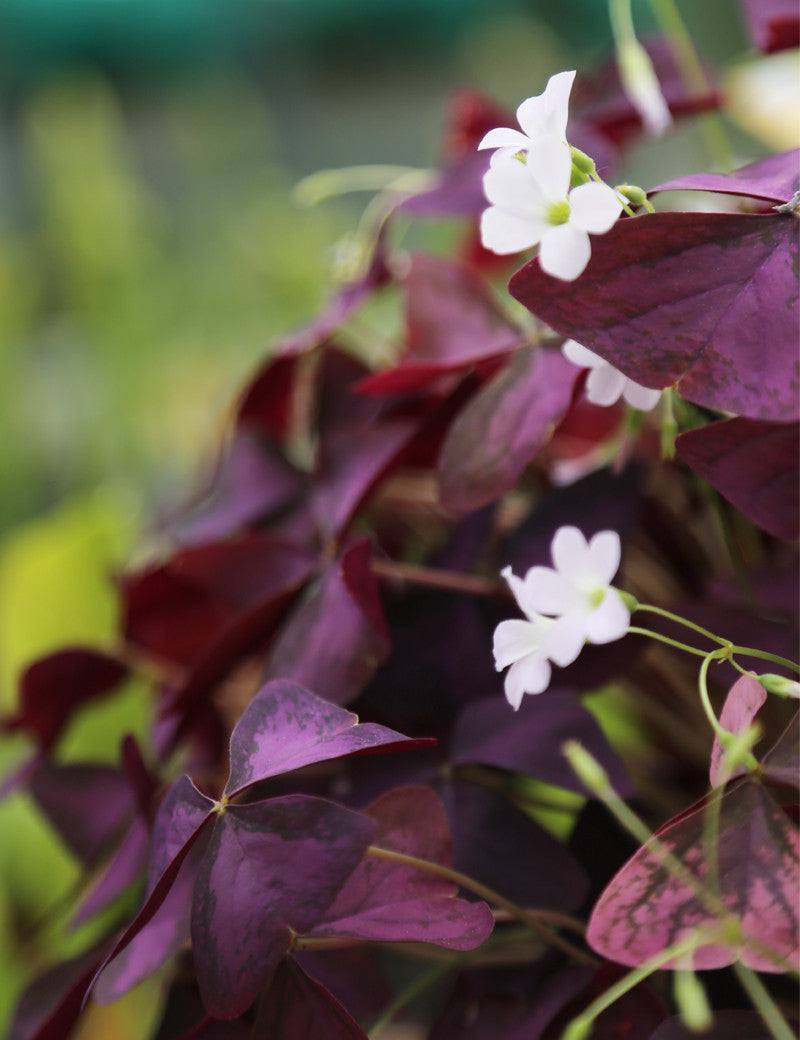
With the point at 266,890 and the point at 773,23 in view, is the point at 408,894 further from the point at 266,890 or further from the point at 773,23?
the point at 773,23

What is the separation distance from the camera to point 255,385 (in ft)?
1.03

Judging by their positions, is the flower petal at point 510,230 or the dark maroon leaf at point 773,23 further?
the dark maroon leaf at point 773,23

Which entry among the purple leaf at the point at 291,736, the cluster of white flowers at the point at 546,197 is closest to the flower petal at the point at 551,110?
the cluster of white flowers at the point at 546,197

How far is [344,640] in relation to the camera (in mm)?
223

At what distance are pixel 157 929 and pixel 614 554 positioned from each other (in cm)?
13

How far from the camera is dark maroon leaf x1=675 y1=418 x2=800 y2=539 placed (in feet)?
0.59

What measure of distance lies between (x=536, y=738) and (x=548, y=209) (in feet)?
0.37

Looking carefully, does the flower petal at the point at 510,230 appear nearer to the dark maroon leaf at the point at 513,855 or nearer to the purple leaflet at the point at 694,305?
the purple leaflet at the point at 694,305

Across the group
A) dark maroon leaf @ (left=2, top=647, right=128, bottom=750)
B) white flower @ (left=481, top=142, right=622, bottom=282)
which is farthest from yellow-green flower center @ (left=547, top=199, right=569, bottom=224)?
dark maroon leaf @ (left=2, top=647, right=128, bottom=750)


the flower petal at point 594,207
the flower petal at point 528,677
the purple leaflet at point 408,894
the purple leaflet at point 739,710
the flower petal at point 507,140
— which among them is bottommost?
the purple leaflet at point 408,894

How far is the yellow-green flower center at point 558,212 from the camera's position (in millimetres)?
166

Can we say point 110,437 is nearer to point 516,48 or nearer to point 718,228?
point 516,48

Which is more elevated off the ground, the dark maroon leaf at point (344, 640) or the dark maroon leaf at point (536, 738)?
the dark maroon leaf at point (344, 640)

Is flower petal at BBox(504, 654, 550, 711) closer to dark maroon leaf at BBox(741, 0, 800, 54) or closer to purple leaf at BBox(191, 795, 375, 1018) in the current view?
purple leaf at BBox(191, 795, 375, 1018)
